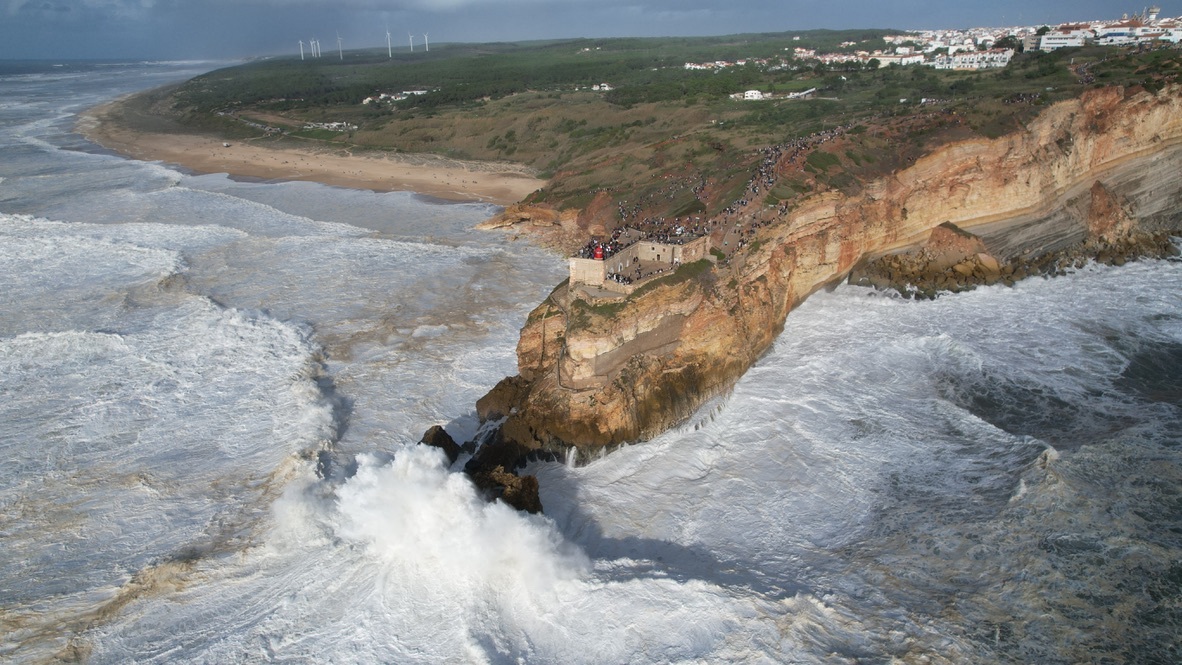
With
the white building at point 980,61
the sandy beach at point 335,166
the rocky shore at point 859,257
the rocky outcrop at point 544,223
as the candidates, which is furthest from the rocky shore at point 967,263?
the white building at point 980,61

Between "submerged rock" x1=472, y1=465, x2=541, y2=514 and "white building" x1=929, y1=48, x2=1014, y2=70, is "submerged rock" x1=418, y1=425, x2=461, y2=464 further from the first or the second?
"white building" x1=929, y1=48, x2=1014, y2=70

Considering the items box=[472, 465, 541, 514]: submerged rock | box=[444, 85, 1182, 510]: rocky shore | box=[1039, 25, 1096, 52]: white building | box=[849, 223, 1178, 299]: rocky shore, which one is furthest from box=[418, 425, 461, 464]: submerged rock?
box=[1039, 25, 1096, 52]: white building

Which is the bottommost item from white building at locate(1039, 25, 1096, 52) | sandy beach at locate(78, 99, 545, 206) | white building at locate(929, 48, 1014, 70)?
sandy beach at locate(78, 99, 545, 206)

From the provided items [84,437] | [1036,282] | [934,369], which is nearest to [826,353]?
[934,369]

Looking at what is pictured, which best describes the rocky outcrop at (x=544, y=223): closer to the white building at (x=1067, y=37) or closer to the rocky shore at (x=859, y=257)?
the rocky shore at (x=859, y=257)

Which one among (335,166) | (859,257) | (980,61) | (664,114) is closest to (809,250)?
(859,257)

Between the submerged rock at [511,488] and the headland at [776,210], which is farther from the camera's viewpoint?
the headland at [776,210]

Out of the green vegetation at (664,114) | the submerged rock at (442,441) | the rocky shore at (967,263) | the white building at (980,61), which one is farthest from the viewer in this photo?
the white building at (980,61)
